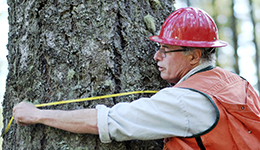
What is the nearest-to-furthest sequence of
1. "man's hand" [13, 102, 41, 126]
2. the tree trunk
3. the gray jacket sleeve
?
1. the gray jacket sleeve
2. "man's hand" [13, 102, 41, 126]
3. the tree trunk

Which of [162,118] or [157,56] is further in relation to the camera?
[157,56]

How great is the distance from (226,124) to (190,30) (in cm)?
82

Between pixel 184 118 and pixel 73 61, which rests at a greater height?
pixel 73 61

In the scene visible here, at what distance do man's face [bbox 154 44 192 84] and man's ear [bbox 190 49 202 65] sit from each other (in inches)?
1.4

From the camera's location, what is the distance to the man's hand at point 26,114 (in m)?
1.77

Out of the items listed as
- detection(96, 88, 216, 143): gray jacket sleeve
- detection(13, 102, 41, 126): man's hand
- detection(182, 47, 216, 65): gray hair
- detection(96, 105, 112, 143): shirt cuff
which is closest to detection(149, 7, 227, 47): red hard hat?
detection(182, 47, 216, 65): gray hair

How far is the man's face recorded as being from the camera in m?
2.02

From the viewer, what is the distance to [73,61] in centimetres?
199

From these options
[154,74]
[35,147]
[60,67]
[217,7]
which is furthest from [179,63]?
[217,7]

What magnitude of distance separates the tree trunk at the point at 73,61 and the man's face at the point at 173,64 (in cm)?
16

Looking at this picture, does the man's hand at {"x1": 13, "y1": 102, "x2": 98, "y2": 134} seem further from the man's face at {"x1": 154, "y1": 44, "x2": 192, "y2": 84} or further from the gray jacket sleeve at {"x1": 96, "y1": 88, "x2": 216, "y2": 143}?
the man's face at {"x1": 154, "y1": 44, "x2": 192, "y2": 84}

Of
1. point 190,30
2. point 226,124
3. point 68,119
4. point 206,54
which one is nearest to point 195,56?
point 206,54

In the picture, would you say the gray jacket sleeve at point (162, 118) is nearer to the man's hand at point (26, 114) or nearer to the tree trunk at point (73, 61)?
the tree trunk at point (73, 61)

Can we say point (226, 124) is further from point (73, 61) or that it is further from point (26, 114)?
point (26, 114)
